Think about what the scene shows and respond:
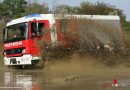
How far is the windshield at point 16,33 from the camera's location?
20.8 meters


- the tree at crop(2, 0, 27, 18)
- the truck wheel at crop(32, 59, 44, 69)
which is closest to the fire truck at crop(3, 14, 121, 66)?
the truck wheel at crop(32, 59, 44, 69)

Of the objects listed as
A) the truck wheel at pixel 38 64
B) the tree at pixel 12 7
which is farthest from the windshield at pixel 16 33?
the tree at pixel 12 7

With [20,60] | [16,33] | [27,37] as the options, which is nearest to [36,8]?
[16,33]

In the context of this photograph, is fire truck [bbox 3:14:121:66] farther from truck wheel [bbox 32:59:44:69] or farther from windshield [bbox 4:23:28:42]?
truck wheel [bbox 32:59:44:69]

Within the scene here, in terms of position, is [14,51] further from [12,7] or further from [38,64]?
[12,7]

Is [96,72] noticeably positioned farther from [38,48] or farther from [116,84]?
[116,84]

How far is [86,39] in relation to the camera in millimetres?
18922

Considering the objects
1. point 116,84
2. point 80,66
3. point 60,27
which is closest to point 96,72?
point 80,66

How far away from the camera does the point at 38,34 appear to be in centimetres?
1998

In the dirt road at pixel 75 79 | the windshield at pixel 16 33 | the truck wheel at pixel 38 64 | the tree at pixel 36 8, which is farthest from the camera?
the tree at pixel 36 8

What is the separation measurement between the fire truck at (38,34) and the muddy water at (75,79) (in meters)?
0.86

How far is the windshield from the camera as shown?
2081cm

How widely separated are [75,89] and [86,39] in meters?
6.78

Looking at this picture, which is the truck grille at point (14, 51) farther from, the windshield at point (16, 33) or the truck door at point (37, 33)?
the truck door at point (37, 33)
